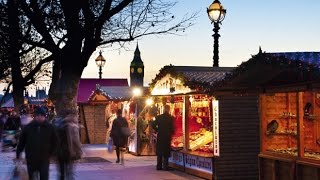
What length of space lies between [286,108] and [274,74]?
1255mm

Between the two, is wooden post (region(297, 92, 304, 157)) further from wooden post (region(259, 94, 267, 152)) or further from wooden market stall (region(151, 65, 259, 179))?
wooden market stall (region(151, 65, 259, 179))

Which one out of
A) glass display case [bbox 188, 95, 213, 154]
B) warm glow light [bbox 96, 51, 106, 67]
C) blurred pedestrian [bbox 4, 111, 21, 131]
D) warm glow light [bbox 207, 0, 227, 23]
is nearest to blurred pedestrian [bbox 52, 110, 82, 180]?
glass display case [bbox 188, 95, 213, 154]

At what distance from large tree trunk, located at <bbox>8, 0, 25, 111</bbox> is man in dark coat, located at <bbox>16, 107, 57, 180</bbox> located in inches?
438

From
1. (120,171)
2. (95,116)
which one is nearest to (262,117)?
(120,171)

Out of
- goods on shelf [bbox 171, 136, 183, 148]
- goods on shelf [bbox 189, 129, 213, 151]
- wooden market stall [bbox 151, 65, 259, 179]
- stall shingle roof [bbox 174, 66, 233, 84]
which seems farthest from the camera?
goods on shelf [bbox 171, 136, 183, 148]

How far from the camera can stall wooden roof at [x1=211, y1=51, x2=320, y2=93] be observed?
1043 cm

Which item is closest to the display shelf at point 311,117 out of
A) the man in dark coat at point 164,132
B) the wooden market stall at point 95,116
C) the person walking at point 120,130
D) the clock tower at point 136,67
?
the man in dark coat at point 164,132

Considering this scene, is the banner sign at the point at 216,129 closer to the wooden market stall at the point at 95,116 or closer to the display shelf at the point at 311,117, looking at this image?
the display shelf at the point at 311,117

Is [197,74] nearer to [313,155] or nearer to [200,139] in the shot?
[200,139]

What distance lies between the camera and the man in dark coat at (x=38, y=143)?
1066cm

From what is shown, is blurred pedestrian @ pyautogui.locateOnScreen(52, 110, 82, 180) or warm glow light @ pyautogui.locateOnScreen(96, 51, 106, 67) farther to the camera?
warm glow light @ pyautogui.locateOnScreen(96, 51, 106, 67)

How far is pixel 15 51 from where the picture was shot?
83.8ft

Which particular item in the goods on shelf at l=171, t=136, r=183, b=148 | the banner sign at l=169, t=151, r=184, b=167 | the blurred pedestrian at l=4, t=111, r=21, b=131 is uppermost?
the blurred pedestrian at l=4, t=111, r=21, b=131

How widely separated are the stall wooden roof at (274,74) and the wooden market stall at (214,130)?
787mm
